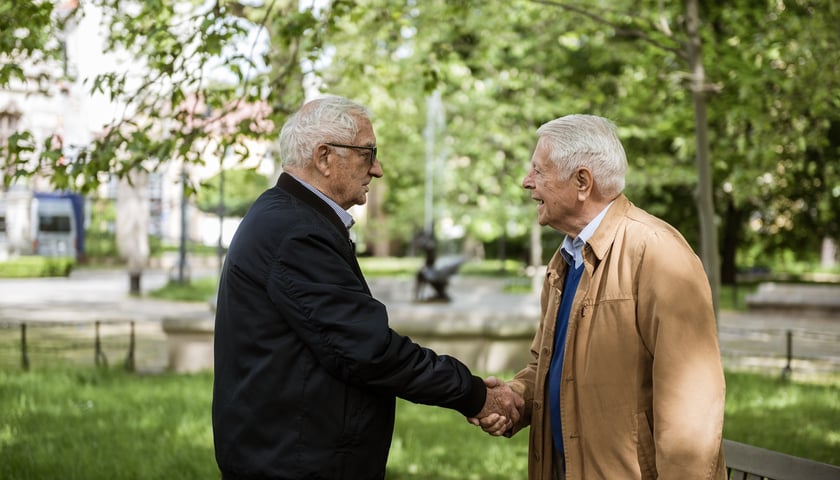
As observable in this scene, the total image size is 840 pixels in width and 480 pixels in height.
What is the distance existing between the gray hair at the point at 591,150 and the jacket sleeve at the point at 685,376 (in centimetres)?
36

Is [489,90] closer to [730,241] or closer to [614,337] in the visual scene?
[730,241]

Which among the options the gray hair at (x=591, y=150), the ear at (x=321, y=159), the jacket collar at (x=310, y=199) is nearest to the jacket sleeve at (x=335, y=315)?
the jacket collar at (x=310, y=199)

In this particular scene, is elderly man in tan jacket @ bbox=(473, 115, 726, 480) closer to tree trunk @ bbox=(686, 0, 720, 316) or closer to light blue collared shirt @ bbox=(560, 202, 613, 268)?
light blue collared shirt @ bbox=(560, 202, 613, 268)

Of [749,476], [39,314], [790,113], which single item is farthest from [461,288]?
[749,476]

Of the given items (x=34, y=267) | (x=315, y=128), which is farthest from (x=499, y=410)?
(x=34, y=267)

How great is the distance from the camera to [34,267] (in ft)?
113

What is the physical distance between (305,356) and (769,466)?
166cm

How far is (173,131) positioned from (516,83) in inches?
686

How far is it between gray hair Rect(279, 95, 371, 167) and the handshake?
105 cm

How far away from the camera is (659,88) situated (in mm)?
14641

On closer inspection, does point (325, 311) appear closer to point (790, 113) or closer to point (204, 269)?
point (790, 113)

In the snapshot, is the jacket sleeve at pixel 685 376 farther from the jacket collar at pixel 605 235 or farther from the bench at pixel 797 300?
the bench at pixel 797 300

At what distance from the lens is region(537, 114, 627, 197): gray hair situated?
2.96 m

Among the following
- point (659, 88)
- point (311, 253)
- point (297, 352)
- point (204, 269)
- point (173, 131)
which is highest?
point (659, 88)
